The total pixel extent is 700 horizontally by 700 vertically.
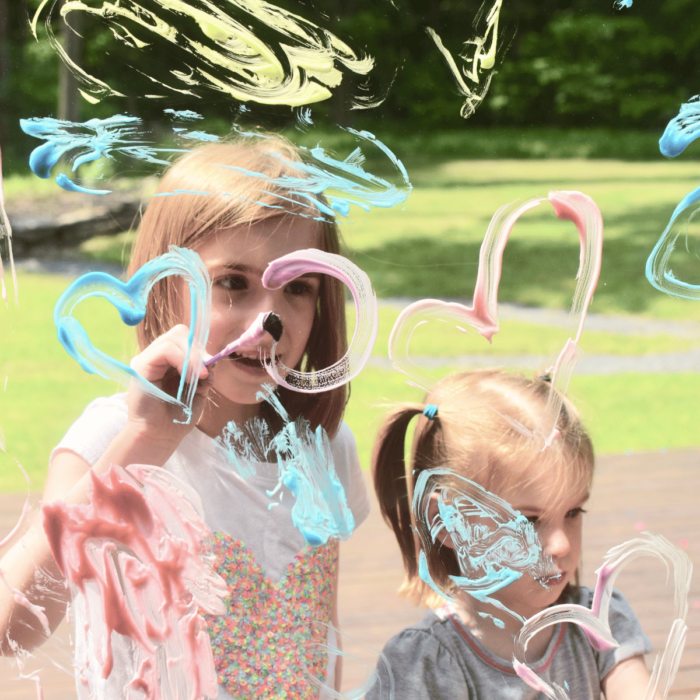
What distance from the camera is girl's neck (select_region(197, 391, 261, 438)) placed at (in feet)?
2.23

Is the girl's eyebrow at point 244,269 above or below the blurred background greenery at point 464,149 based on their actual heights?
below

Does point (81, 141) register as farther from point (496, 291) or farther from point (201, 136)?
point (496, 291)

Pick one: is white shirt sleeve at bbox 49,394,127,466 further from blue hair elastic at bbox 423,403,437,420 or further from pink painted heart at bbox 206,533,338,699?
blue hair elastic at bbox 423,403,437,420

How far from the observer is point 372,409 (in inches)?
28.1

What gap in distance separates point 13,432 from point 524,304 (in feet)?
1.44

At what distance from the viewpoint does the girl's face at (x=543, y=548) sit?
70 cm

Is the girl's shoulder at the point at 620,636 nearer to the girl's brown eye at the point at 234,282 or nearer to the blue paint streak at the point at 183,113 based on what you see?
the girl's brown eye at the point at 234,282

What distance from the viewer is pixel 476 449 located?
71 cm

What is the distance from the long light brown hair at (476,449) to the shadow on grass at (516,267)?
73mm

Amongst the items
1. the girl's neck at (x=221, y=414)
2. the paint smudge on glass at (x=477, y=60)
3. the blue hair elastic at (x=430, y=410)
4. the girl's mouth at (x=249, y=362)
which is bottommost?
the girl's neck at (x=221, y=414)

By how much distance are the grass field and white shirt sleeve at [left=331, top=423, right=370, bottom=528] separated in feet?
0.04

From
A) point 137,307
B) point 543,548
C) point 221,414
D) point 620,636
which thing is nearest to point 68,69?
point 137,307

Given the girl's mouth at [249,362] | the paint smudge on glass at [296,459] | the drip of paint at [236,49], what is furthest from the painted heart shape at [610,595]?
the drip of paint at [236,49]

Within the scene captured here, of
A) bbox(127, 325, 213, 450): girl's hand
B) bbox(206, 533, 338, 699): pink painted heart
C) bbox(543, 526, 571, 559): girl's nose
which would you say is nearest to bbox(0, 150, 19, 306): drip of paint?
bbox(127, 325, 213, 450): girl's hand
